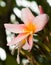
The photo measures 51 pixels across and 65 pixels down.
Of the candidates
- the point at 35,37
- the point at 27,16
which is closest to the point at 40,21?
the point at 27,16

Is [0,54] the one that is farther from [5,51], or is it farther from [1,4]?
[1,4]

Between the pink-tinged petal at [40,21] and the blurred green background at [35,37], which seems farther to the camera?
the blurred green background at [35,37]

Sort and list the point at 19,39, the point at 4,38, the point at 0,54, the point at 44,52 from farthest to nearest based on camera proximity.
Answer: the point at 4,38 → the point at 0,54 → the point at 44,52 → the point at 19,39

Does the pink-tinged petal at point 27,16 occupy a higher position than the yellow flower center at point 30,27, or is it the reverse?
the pink-tinged petal at point 27,16

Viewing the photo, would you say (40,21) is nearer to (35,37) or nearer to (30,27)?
(30,27)

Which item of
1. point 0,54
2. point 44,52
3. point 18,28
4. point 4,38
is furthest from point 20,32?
point 4,38

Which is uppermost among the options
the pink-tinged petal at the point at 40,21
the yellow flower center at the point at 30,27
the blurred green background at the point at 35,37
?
the pink-tinged petal at the point at 40,21
